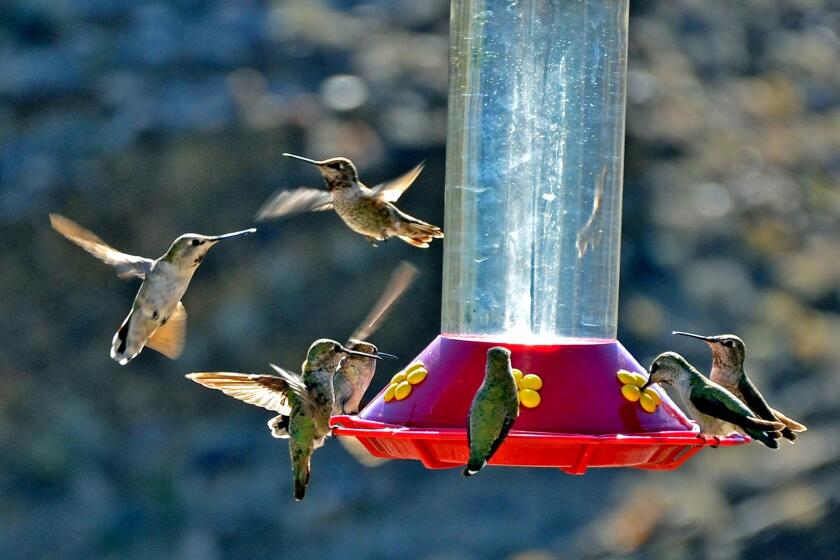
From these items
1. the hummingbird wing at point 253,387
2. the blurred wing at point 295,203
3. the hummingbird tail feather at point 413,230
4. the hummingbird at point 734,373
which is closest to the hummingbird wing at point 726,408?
the hummingbird at point 734,373

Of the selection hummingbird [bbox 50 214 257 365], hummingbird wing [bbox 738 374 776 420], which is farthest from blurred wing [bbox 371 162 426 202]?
hummingbird wing [bbox 738 374 776 420]

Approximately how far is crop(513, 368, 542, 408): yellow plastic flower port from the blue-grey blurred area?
23.0ft

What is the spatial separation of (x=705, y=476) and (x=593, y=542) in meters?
1.39

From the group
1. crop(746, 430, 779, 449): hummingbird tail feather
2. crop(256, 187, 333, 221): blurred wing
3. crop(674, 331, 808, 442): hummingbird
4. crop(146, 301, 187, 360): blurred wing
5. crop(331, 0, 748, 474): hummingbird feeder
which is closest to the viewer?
crop(746, 430, 779, 449): hummingbird tail feather

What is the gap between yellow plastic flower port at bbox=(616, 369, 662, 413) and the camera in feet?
18.1

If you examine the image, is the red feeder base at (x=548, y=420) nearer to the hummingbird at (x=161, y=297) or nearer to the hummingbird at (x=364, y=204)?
the hummingbird at (x=364, y=204)

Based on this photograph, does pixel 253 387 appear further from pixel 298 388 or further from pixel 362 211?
pixel 362 211

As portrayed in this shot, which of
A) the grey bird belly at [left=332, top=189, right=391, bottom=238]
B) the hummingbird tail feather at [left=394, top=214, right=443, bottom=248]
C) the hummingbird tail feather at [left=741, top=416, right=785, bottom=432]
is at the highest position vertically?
the grey bird belly at [left=332, top=189, right=391, bottom=238]

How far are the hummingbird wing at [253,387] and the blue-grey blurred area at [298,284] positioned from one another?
256 inches

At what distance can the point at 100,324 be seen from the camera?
562 inches

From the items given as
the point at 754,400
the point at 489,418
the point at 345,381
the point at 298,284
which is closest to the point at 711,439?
the point at 489,418

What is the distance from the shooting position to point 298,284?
560 inches

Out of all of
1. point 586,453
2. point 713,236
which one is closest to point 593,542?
point 713,236

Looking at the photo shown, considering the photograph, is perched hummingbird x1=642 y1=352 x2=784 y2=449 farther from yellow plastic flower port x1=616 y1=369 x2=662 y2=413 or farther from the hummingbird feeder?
the hummingbird feeder
